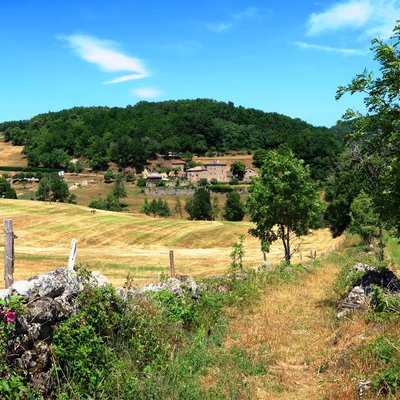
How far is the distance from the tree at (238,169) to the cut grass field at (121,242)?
107 meters

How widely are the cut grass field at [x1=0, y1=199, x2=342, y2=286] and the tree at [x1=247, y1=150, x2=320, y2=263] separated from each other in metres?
12.8

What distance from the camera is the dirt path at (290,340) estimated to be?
24.1ft

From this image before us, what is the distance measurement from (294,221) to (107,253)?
1196 inches

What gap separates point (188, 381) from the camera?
7090 millimetres

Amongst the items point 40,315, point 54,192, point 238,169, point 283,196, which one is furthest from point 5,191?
point 40,315

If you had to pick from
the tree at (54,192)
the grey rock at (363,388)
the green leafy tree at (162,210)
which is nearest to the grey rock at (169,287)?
the grey rock at (363,388)

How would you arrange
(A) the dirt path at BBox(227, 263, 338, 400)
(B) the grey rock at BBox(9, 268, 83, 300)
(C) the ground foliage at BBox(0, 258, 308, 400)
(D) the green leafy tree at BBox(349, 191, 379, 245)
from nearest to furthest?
(C) the ground foliage at BBox(0, 258, 308, 400) → (B) the grey rock at BBox(9, 268, 83, 300) → (A) the dirt path at BBox(227, 263, 338, 400) → (D) the green leafy tree at BBox(349, 191, 379, 245)

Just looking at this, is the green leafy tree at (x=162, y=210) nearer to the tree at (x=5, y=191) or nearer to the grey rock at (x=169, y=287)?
the tree at (x=5, y=191)

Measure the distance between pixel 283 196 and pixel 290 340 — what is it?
50.2 ft

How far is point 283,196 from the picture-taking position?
24266mm

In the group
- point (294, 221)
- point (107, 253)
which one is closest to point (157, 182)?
point (107, 253)

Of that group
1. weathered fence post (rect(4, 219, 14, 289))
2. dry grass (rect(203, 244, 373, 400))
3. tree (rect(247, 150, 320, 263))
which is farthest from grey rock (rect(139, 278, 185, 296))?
tree (rect(247, 150, 320, 263))

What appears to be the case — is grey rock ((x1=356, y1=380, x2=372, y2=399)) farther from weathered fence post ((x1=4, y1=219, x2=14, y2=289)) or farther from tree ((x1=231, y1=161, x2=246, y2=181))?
tree ((x1=231, y1=161, x2=246, y2=181))

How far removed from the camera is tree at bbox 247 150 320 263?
2425 centimetres
